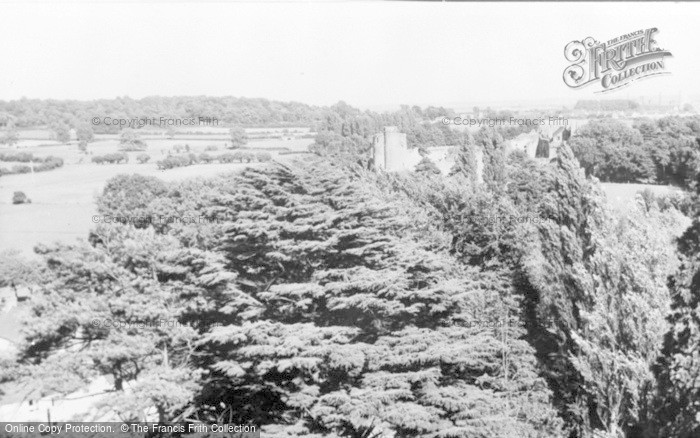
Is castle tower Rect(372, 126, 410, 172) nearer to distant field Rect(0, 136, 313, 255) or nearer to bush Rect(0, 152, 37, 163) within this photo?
distant field Rect(0, 136, 313, 255)

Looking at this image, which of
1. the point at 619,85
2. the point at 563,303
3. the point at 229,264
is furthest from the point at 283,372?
the point at 619,85

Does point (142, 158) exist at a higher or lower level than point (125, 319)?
higher

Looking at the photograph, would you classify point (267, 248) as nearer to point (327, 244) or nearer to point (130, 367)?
point (327, 244)

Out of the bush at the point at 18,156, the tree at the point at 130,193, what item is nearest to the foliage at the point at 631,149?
the tree at the point at 130,193

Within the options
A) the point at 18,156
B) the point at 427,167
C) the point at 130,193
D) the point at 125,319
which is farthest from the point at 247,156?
the point at 125,319

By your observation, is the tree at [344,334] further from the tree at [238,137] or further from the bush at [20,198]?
the tree at [238,137]

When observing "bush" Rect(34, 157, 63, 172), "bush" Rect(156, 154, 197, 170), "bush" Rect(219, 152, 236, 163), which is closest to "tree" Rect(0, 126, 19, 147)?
"bush" Rect(34, 157, 63, 172)

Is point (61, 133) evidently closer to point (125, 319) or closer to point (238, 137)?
point (238, 137)
